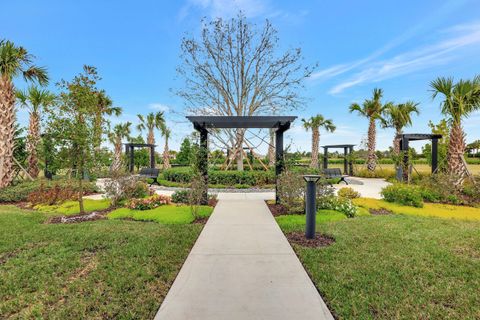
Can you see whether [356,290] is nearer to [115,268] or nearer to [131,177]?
[115,268]

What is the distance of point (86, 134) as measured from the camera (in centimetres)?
629

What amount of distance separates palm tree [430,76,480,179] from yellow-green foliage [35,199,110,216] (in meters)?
13.6

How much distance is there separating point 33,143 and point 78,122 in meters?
7.44

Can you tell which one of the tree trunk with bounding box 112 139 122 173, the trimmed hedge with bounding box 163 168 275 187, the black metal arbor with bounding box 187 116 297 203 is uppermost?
the black metal arbor with bounding box 187 116 297 203

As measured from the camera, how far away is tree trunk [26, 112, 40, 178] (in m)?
10.7

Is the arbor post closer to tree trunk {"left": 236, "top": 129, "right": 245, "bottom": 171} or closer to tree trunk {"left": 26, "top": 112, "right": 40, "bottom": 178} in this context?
tree trunk {"left": 236, "top": 129, "right": 245, "bottom": 171}

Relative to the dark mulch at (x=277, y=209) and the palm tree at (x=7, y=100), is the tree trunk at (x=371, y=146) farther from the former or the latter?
the palm tree at (x=7, y=100)

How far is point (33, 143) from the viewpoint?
→ 436 inches

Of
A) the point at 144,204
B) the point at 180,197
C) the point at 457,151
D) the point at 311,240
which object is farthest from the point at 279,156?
the point at 457,151

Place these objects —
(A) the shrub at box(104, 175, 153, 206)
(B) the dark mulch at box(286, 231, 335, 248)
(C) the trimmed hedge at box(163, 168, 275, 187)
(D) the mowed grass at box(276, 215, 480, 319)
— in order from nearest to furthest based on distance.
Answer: (D) the mowed grass at box(276, 215, 480, 319), (B) the dark mulch at box(286, 231, 335, 248), (A) the shrub at box(104, 175, 153, 206), (C) the trimmed hedge at box(163, 168, 275, 187)

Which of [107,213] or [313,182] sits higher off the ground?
[313,182]

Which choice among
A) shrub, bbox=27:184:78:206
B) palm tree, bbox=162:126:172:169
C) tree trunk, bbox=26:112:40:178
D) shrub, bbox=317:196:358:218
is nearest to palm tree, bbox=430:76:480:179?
shrub, bbox=317:196:358:218

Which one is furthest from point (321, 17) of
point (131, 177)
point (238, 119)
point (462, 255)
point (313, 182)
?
point (131, 177)

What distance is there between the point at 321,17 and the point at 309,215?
26.1 ft
